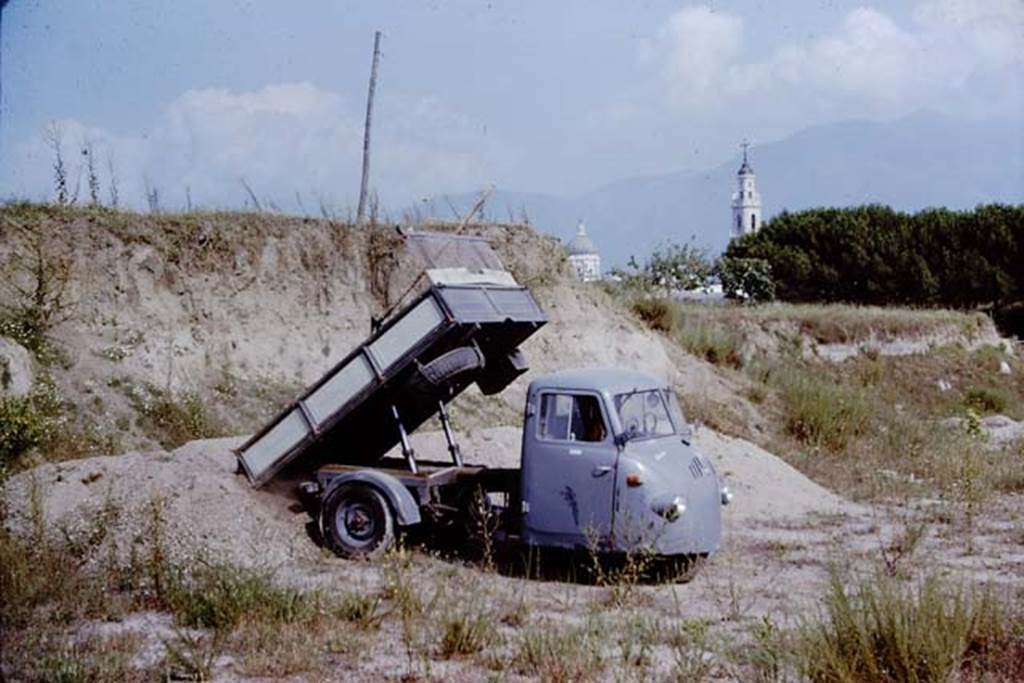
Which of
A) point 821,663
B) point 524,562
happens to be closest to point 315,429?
point 524,562

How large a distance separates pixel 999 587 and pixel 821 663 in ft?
13.5

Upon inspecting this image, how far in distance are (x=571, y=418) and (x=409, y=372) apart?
1630 millimetres

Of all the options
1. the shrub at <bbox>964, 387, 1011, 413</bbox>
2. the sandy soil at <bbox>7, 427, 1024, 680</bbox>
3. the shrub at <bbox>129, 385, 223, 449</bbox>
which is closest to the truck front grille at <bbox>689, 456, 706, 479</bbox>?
the sandy soil at <bbox>7, 427, 1024, 680</bbox>

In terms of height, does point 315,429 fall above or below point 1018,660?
above

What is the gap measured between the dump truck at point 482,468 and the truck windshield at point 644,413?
13 millimetres

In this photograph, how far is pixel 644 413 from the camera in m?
11.1

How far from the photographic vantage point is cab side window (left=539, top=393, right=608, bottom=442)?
35.4 ft

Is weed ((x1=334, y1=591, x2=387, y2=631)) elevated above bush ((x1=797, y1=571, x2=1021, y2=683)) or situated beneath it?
A: situated beneath

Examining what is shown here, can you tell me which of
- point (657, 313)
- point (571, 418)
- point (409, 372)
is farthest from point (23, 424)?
point (657, 313)

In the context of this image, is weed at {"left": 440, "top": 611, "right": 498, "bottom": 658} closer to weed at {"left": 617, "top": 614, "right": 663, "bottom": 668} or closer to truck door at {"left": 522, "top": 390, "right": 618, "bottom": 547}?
weed at {"left": 617, "top": 614, "right": 663, "bottom": 668}

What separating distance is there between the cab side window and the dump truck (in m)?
0.01

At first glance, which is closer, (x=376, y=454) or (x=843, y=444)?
(x=376, y=454)

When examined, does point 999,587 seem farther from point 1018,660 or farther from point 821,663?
point 821,663

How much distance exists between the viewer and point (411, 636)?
8.37 meters
